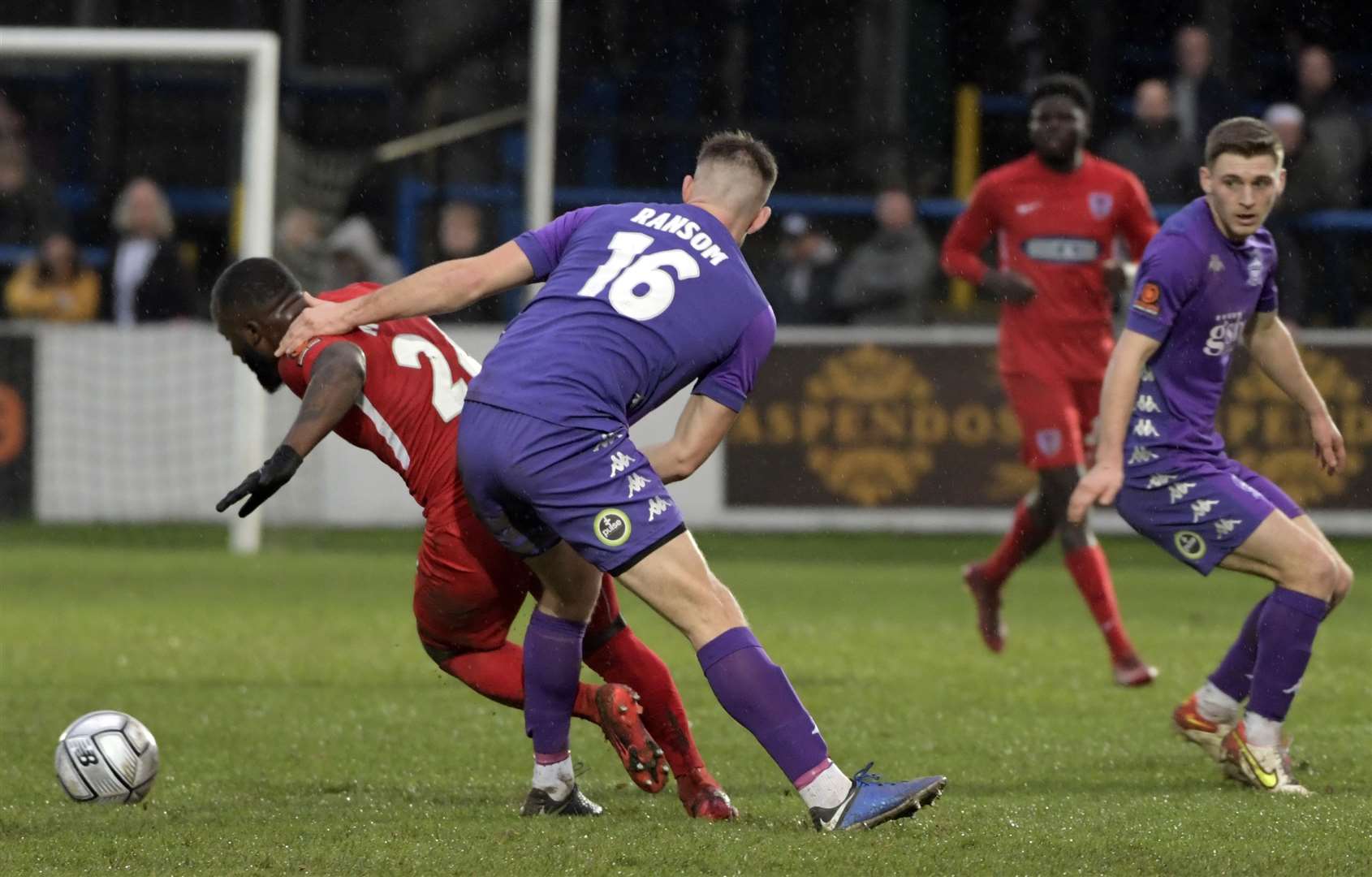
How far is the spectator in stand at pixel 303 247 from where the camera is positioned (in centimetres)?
1473

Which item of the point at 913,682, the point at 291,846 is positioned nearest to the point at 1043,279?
the point at 913,682

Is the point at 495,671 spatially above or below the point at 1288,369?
below

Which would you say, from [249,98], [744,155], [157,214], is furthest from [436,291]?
[157,214]

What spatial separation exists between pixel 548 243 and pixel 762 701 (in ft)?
3.96

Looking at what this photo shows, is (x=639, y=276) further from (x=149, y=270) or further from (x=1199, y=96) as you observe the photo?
(x=149, y=270)

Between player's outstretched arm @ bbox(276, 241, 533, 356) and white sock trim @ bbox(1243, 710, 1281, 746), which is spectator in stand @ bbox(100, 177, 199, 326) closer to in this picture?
player's outstretched arm @ bbox(276, 241, 533, 356)

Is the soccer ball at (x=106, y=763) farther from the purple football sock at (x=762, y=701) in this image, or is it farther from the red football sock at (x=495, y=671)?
the purple football sock at (x=762, y=701)

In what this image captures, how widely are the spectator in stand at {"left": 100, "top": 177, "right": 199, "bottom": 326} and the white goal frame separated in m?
2.32

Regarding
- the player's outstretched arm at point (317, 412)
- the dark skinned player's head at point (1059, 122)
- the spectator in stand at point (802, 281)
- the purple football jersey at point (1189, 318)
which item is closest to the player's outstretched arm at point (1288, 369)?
the purple football jersey at point (1189, 318)

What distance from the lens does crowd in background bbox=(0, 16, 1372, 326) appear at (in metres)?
15.1

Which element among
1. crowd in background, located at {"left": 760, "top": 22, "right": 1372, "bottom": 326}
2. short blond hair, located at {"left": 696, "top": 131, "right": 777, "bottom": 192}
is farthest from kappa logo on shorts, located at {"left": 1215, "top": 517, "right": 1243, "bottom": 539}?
crowd in background, located at {"left": 760, "top": 22, "right": 1372, "bottom": 326}

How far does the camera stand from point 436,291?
493 cm

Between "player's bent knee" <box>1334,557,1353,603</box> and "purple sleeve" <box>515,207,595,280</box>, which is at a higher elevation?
"purple sleeve" <box>515,207,595,280</box>

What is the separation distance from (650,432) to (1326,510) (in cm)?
450
